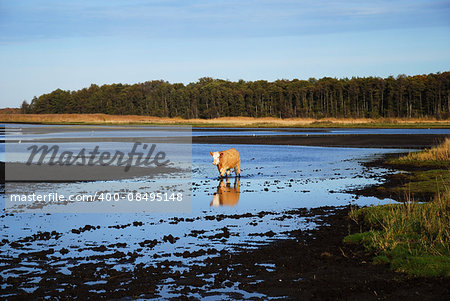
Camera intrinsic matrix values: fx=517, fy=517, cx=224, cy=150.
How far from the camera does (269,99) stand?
165125 millimetres

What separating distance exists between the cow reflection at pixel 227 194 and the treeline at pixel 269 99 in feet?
386

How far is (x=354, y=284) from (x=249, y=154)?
30253mm

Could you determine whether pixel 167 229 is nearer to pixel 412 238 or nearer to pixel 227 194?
pixel 412 238

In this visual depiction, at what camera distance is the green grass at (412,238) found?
30.9ft

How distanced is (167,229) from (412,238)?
19.4 ft

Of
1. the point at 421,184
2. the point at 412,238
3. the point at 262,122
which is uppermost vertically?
the point at 262,122

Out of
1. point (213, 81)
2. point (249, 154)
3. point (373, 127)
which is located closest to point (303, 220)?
point (249, 154)

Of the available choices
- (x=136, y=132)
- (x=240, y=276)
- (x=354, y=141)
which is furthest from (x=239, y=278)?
(x=136, y=132)

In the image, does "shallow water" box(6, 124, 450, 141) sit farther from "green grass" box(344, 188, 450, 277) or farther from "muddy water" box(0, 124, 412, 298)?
"green grass" box(344, 188, 450, 277)

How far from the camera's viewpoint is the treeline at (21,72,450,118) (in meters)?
143

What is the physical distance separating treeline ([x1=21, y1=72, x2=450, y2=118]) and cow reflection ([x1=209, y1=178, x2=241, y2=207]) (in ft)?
386

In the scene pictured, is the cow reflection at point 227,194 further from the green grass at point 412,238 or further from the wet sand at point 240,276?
the wet sand at point 240,276

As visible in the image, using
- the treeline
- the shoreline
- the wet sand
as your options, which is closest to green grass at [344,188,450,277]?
the wet sand

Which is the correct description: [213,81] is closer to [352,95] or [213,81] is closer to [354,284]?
[352,95]
